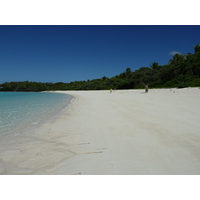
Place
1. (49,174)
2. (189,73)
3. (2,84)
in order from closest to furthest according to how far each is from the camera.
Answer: (49,174) → (189,73) → (2,84)

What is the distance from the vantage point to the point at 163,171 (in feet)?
6.51

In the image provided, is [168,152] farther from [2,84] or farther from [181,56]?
[2,84]

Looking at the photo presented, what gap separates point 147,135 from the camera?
3301mm

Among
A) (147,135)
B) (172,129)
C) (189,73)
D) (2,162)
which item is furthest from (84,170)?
(189,73)

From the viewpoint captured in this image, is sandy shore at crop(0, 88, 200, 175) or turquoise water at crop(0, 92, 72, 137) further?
turquoise water at crop(0, 92, 72, 137)

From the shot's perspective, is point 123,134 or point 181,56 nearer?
point 123,134

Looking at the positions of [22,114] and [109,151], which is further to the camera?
[22,114]

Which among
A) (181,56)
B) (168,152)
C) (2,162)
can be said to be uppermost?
(181,56)

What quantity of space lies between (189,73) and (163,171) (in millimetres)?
27863

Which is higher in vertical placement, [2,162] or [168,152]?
[168,152]

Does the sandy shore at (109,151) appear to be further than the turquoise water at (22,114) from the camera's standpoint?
No
